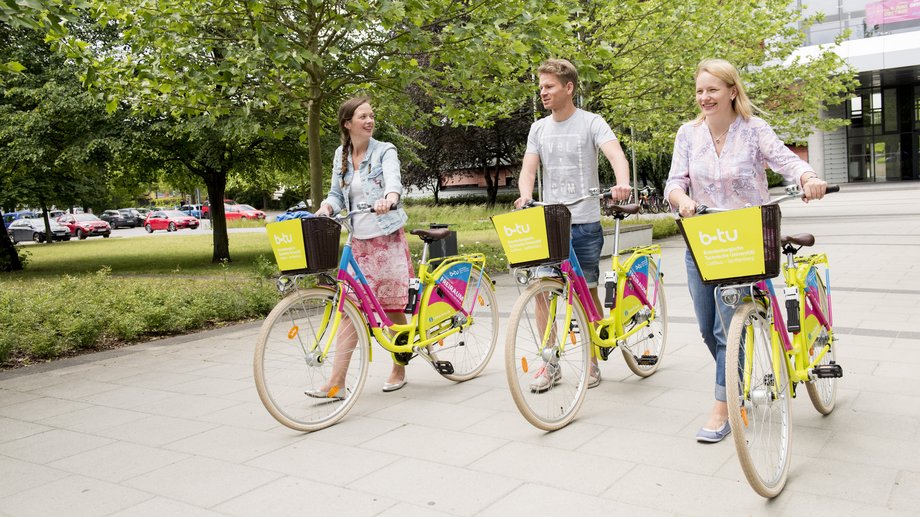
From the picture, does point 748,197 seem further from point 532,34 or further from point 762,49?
point 762,49

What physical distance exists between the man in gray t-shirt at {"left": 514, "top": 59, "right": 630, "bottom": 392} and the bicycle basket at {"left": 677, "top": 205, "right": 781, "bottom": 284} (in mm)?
1577

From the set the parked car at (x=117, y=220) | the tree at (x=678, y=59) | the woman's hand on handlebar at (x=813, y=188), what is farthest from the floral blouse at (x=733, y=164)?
the parked car at (x=117, y=220)

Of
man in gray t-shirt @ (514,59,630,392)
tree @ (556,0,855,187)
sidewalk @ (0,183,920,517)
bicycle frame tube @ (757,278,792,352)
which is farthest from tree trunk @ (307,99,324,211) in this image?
bicycle frame tube @ (757,278,792,352)

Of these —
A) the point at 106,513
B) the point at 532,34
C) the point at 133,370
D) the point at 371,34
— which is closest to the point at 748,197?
the point at 106,513

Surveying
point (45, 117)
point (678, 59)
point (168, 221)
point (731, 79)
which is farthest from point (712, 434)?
point (168, 221)

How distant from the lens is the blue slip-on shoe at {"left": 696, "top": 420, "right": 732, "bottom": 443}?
13.5ft

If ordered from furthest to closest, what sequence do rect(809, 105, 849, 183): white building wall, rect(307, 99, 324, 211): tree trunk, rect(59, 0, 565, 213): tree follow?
rect(809, 105, 849, 183): white building wall
rect(307, 99, 324, 211): tree trunk
rect(59, 0, 565, 213): tree

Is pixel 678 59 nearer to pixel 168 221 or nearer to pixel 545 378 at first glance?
pixel 545 378

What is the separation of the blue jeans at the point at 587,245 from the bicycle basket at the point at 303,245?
1504mm

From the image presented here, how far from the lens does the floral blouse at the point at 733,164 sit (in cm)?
397

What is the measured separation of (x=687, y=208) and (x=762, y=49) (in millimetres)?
20205

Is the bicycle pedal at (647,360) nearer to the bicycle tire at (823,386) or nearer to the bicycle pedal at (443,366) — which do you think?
the bicycle tire at (823,386)

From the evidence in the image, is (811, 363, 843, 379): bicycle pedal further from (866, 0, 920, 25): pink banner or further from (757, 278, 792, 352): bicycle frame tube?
(866, 0, 920, 25): pink banner

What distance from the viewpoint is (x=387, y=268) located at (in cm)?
541
